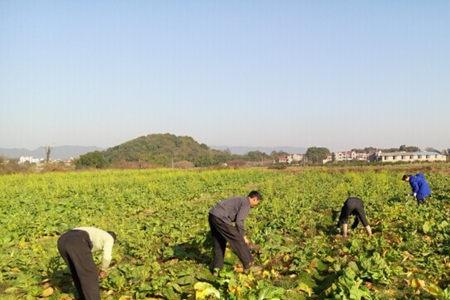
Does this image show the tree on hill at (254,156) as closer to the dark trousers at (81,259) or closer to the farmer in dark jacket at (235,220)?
the farmer in dark jacket at (235,220)

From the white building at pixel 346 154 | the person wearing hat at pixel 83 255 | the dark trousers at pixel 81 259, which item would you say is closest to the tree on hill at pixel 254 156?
the white building at pixel 346 154

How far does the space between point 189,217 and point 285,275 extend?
6717 mm

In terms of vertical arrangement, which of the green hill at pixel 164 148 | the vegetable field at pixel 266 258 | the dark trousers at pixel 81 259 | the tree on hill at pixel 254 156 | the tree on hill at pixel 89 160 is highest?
the green hill at pixel 164 148

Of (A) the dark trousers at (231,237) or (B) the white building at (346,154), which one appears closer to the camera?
(A) the dark trousers at (231,237)

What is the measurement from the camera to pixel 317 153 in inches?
6462

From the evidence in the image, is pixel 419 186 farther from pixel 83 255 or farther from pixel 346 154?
pixel 346 154

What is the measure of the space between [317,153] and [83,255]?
162 metres

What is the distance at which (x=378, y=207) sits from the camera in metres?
14.9

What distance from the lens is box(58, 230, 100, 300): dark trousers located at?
6445mm

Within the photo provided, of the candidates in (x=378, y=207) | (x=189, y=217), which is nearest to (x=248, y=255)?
(x=189, y=217)

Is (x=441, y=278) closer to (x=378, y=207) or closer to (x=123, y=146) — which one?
(x=378, y=207)

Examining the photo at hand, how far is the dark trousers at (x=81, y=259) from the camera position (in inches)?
254

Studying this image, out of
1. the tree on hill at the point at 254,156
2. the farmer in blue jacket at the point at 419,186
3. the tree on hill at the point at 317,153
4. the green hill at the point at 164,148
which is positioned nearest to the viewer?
the farmer in blue jacket at the point at 419,186

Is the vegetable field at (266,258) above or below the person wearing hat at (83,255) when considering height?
below
